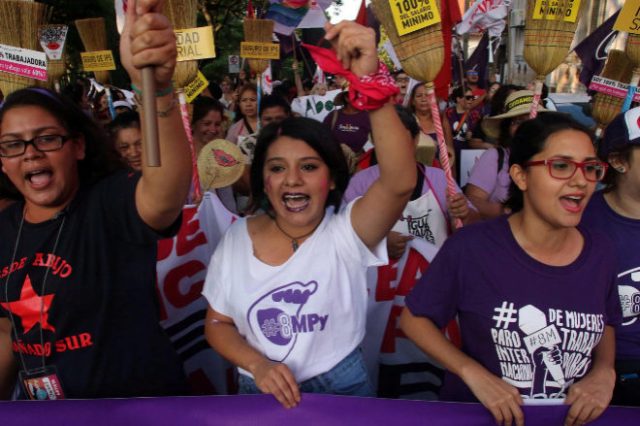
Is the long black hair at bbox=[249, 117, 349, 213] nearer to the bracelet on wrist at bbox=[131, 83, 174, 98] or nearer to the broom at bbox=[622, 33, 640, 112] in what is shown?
the bracelet on wrist at bbox=[131, 83, 174, 98]

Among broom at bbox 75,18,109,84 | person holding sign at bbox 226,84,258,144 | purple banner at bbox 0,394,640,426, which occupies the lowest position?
purple banner at bbox 0,394,640,426

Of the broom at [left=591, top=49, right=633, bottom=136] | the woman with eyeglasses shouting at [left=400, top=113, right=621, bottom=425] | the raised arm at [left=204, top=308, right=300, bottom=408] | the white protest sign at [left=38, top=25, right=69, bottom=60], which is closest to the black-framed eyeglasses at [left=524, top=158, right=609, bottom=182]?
the woman with eyeglasses shouting at [left=400, top=113, right=621, bottom=425]

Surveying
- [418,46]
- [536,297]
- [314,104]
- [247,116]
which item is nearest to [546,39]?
[418,46]

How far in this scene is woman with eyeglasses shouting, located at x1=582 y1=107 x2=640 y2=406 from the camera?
Result: 2.06 m

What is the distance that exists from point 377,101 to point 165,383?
119 cm

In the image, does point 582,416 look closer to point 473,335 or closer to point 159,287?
point 473,335

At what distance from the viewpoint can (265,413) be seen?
5.85 ft

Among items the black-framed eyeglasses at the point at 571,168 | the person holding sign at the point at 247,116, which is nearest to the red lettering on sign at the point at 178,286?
the black-framed eyeglasses at the point at 571,168

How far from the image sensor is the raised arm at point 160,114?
1.33 m

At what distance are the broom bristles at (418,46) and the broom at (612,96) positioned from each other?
1.84 m

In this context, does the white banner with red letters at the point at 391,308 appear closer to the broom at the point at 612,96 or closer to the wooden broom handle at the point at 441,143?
the wooden broom handle at the point at 441,143

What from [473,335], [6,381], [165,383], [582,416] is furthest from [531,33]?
[6,381]

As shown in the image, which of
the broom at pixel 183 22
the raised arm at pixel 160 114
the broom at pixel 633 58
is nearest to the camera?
the raised arm at pixel 160 114

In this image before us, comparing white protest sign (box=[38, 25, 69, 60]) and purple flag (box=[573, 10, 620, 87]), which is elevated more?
white protest sign (box=[38, 25, 69, 60])
